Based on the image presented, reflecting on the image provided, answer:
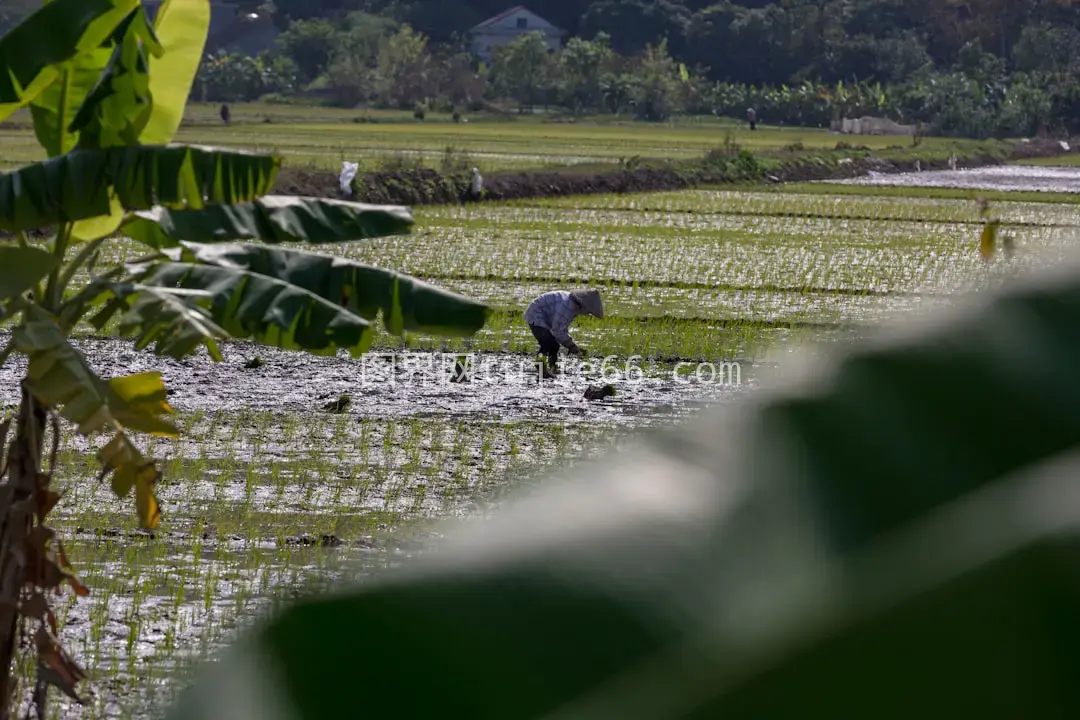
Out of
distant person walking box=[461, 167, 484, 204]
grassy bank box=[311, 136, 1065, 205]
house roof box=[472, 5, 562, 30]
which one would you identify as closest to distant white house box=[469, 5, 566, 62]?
house roof box=[472, 5, 562, 30]

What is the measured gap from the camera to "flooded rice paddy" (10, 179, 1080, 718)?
447 centimetres

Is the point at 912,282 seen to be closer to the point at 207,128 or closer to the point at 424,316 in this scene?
the point at 424,316

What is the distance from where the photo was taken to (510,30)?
2687 inches

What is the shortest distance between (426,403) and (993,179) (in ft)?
76.0

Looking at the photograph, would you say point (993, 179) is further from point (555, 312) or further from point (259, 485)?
point (259, 485)

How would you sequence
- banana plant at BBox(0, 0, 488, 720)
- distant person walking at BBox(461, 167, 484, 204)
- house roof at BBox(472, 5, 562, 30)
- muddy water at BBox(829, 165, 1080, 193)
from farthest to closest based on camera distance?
house roof at BBox(472, 5, 562, 30), muddy water at BBox(829, 165, 1080, 193), distant person walking at BBox(461, 167, 484, 204), banana plant at BBox(0, 0, 488, 720)

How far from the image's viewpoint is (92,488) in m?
6.30

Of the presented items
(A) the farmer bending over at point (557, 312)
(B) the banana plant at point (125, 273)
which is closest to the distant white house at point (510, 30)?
(A) the farmer bending over at point (557, 312)

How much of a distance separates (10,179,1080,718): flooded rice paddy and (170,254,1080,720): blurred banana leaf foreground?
36 millimetres

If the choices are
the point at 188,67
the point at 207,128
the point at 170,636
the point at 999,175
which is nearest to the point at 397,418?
the point at 170,636

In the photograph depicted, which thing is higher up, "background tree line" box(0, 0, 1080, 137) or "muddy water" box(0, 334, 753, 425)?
"muddy water" box(0, 334, 753, 425)

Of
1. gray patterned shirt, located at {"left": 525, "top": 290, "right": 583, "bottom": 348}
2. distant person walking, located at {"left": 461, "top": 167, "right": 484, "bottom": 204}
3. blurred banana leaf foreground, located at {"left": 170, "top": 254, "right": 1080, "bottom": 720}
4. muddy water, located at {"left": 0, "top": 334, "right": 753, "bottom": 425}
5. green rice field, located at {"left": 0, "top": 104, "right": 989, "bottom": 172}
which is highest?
blurred banana leaf foreground, located at {"left": 170, "top": 254, "right": 1080, "bottom": 720}

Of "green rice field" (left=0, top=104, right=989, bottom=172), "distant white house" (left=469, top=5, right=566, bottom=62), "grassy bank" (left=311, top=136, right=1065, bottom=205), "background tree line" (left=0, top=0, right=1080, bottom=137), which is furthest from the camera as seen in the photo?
"distant white house" (left=469, top=5, right=566, bottom=62)

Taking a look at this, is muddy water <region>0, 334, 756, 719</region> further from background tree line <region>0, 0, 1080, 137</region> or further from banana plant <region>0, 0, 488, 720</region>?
background tree line <region>0, 0, 1080, 137</region>
